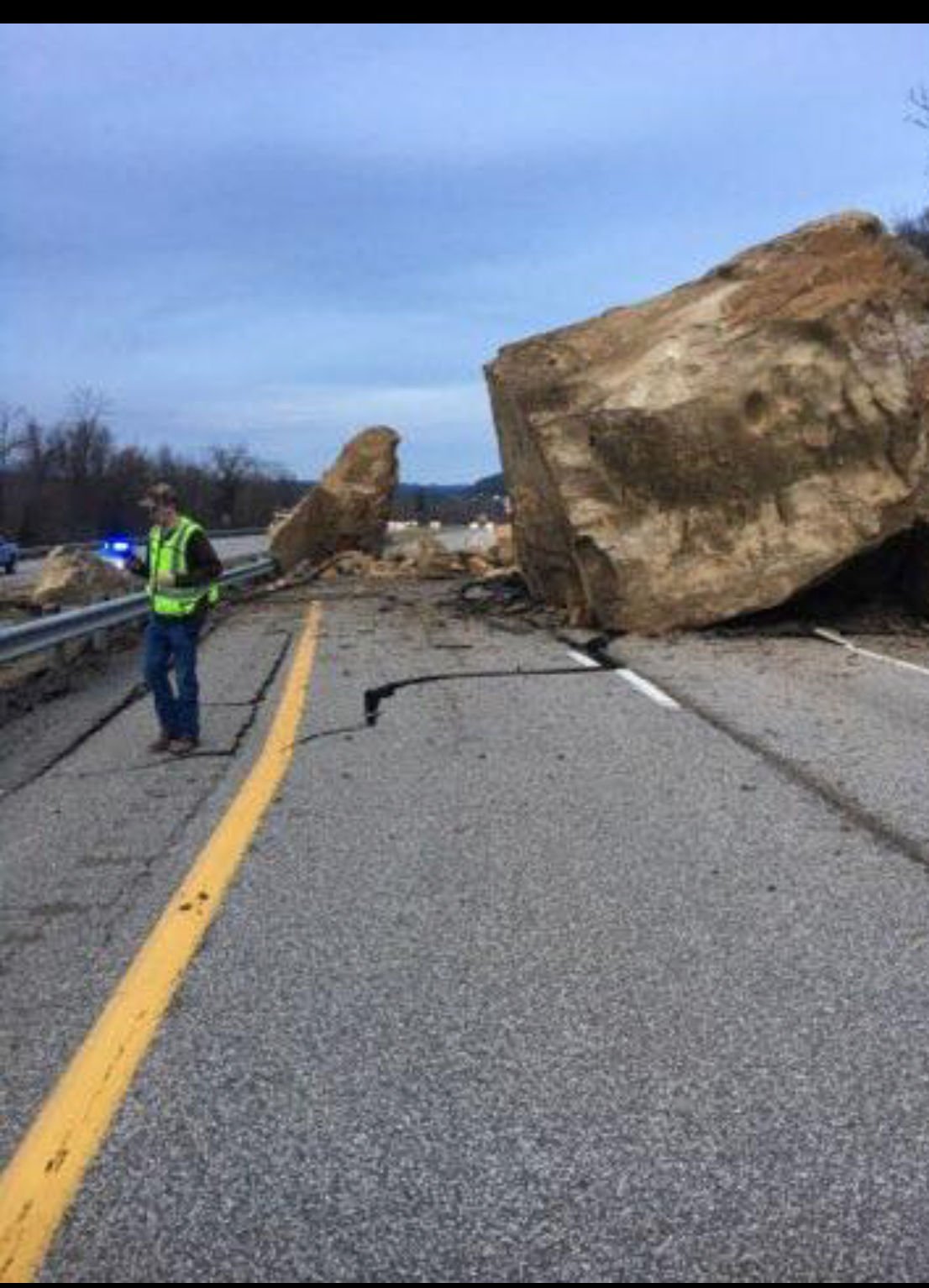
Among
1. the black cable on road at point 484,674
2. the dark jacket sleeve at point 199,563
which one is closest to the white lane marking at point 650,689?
the black cable on road at point 484,674

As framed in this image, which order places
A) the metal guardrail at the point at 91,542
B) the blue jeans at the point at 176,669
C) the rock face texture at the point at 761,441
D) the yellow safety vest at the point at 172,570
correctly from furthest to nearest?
1. the metal guardrail at the point at 91,542
2. the rock face texture at the point at 761,441
3. the yellow safety vest at the point at 172,570
4. the blue jeans at the point at 176,669

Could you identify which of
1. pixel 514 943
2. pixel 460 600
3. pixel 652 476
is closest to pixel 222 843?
pixel 514 943

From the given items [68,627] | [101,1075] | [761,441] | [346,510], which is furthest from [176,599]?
[346,510]

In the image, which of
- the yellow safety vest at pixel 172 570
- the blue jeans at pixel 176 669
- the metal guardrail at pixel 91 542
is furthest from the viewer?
the metal guardrail at pixel 91 542

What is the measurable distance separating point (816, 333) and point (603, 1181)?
13633 millimetres

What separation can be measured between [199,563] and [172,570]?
0.18m

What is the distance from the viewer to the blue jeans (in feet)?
Result: 32.2

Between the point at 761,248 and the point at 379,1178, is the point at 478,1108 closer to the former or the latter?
the point at 379,1178

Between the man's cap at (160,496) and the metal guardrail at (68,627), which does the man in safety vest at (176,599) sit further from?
the metal guardrail at (68,627)

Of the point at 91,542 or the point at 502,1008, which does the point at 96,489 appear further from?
the point at 502,1008

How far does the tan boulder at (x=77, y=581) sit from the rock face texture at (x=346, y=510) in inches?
287

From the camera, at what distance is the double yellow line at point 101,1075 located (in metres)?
3.33

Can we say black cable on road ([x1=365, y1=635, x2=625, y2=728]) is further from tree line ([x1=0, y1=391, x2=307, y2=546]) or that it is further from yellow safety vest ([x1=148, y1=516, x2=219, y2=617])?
tree line ([x1=0, y1=391, x2=307, y2=546])

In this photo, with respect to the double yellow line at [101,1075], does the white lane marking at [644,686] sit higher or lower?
lower
